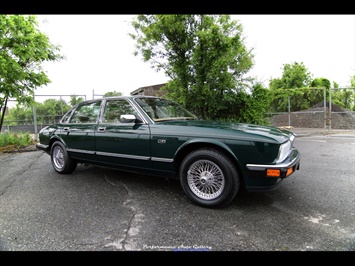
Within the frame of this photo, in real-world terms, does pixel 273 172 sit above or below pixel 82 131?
below

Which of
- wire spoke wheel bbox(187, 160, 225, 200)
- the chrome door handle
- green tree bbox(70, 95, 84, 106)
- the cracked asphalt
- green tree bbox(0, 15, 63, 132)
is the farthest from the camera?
green tree bbox(70, 95, 84, 106)

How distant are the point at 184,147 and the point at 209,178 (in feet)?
1.70

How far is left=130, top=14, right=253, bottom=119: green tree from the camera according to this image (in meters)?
7.55

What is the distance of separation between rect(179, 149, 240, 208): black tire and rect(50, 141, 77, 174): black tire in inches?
105

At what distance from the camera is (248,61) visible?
8.20m

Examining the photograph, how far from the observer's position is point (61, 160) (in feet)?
15.2

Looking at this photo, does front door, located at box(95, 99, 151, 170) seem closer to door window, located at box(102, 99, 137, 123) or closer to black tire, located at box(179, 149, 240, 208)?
door window, located at box(102, 99, 137, 123)

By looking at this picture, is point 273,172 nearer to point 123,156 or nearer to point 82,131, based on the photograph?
point 123,156

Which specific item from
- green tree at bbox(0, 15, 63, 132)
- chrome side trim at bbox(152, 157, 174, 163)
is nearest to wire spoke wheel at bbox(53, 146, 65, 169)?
chrome side trim at bbox(152, 157, 174, 163)

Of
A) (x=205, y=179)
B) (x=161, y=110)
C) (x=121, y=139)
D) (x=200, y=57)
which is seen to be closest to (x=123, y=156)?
(x=121, y=139)

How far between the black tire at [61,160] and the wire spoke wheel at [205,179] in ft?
9.12

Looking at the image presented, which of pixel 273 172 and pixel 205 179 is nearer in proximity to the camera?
pixel 273 172

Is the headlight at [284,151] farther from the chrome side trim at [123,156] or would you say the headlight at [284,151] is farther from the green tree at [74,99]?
the green tree at [74,99]

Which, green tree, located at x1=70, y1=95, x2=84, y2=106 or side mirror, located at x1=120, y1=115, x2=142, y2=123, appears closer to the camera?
side mirror, located at x1=120, y1=115, x2=142, y2=123
